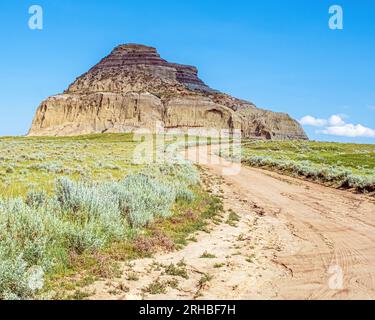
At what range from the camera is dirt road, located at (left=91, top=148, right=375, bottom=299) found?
719 centimetres

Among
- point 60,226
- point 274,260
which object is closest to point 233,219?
point 274,260

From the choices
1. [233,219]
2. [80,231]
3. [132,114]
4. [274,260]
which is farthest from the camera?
[132,114]

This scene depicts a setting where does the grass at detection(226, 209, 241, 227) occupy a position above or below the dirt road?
above

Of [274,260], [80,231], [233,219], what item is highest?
[80,231]

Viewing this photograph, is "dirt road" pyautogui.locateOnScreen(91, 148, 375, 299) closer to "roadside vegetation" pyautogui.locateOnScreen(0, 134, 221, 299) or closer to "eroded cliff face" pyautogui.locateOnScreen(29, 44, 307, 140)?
"roadside vegetation" pyautogui.locateOnScreen(0, 134, 221, 299)

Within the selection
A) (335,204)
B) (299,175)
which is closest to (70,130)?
(299,175)

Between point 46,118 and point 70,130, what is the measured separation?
1769cm

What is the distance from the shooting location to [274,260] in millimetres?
9336

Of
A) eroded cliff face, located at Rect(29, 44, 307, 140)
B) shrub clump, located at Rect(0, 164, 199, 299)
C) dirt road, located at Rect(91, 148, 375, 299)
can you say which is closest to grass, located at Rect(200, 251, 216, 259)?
dirt road, located at Rect(91, 148, 375, 299)

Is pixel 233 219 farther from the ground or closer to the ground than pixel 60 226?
closer to the ground

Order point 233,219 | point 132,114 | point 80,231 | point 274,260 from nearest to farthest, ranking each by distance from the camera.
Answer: point 80,231 → point 274,260 → point 233,219 → point 132,114

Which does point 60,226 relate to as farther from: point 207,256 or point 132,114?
point 132,114

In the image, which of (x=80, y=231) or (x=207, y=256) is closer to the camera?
(x=80, y=231)

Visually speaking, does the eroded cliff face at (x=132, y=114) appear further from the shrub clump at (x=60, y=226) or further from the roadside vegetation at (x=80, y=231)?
the shrub clump at (x=60, y=226)
